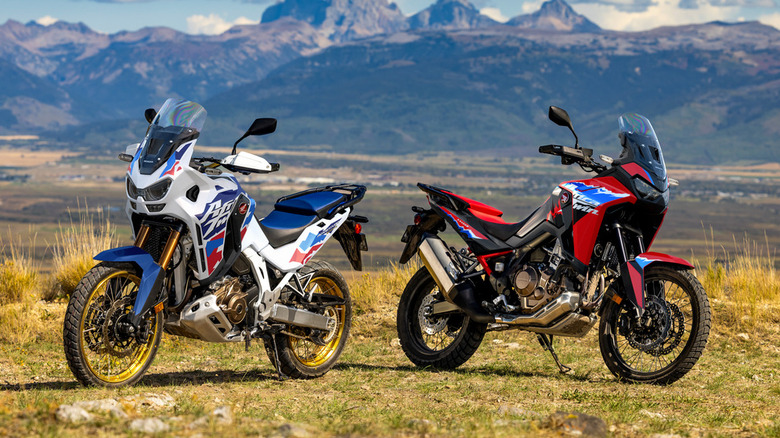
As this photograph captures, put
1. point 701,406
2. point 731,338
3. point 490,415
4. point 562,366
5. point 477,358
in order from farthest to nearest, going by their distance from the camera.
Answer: point 731,338, point 477,358, point 562,366, point 701,406, point 490,415

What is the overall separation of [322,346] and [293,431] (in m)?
3.39

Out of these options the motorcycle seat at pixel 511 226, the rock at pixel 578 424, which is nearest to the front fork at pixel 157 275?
the motorcycle seat at pixel 511 226

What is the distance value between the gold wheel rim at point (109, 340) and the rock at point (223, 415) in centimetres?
156

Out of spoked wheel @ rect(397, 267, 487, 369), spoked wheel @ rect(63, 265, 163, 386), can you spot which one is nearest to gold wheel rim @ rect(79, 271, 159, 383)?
spoked wheel @ rect(63, 265, 163, 386)

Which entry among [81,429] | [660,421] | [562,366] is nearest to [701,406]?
[660,421]

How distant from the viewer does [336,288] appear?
842cm

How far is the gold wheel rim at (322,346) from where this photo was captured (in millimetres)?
8086

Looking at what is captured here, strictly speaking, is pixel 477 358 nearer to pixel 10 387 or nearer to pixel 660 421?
pixel 660 421

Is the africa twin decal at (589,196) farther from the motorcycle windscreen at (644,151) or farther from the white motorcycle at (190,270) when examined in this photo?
the white motorcycle at (190,270)

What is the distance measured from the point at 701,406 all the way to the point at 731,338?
378 centimetres

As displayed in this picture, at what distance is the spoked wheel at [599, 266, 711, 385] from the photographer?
24.7 ft

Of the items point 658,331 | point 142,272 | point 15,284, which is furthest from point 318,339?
point 15,284

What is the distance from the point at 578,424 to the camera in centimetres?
531

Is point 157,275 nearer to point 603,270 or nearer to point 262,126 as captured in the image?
point 262,126
